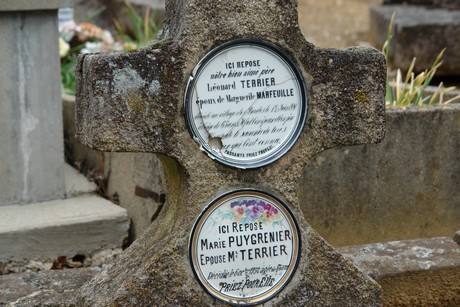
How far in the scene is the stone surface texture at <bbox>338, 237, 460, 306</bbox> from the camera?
379cm

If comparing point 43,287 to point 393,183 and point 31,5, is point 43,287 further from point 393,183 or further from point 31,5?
point 393,183

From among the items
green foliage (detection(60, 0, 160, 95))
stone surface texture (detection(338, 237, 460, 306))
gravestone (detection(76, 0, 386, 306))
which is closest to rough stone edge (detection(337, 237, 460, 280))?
stone surface texture (detection(338, 237, 460, 306))

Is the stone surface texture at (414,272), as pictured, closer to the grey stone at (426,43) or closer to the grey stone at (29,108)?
the grey stone at (29,108)

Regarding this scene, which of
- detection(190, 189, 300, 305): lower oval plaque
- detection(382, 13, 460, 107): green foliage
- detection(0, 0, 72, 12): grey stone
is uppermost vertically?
detection(0, 0, 72, 12): grey stone

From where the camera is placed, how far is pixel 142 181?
15.5 ft

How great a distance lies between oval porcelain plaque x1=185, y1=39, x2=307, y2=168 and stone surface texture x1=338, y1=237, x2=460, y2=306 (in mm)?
738

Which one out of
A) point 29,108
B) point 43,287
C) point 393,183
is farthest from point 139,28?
point 43,287

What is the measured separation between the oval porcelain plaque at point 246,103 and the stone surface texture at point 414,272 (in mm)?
738

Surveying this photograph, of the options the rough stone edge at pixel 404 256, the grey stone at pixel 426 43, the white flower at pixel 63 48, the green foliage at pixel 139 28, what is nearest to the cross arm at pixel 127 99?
the rough stone edge at pixel 404 256

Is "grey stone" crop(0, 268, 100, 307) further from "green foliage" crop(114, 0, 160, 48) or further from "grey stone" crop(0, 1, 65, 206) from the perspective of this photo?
"green foliage" crop(114, 0, 160, 48)

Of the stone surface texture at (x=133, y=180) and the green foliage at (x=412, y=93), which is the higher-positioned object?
the green foliage at (x=412, y=93)

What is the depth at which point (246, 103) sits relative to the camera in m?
3.31

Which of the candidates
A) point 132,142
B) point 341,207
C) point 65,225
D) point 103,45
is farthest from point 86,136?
point 103,45

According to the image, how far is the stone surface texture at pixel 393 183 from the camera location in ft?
15.4
